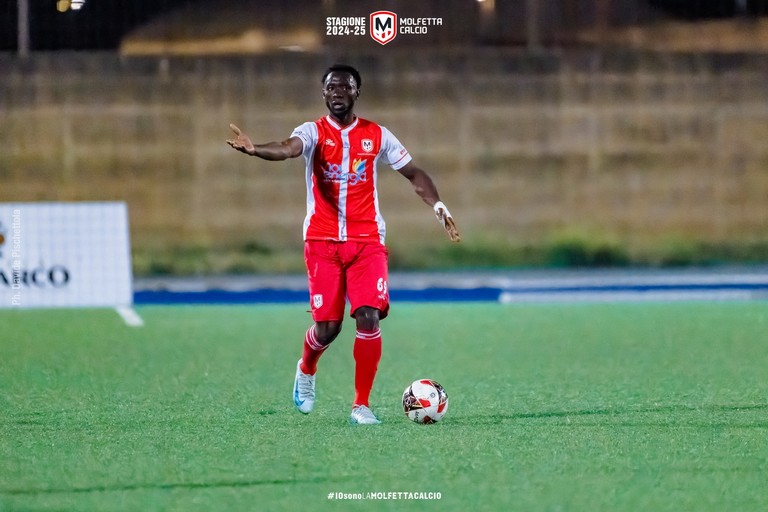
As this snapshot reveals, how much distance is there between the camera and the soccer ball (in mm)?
6840

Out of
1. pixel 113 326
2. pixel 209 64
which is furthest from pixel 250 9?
pixel 113 326

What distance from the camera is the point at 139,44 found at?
16984 millimetres

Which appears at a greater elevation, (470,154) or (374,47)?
(374,47)

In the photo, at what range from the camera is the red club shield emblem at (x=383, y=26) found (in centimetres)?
1728

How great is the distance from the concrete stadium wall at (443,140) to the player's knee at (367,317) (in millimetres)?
10040

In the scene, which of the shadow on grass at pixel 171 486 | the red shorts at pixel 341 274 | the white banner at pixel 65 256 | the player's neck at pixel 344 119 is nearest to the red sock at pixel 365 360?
the red shorts at pixel 341 274

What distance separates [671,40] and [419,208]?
3.77m

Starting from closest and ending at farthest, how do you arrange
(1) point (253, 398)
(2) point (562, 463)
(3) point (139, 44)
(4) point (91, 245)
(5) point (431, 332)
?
(2) point (562, 463)
(1) point (253, 398)
(5) point (431, 332)
(4) point (91, 245)
(3) point (139, 44)

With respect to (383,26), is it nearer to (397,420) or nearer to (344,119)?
(344,119)

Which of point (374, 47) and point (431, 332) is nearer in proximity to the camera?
point (431, 332)

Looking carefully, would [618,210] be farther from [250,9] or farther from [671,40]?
[250,9]

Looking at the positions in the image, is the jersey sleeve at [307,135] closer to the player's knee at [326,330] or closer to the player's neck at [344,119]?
the player's neck at [344,119]

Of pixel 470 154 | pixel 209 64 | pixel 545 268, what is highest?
pixel 209 64

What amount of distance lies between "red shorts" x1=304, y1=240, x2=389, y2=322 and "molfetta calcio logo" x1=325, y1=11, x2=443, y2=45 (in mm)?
10321
